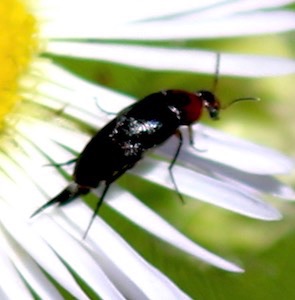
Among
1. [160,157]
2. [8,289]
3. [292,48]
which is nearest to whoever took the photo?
[8,289]

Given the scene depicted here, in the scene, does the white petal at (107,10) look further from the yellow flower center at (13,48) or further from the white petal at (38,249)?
the white petal at (38,249)

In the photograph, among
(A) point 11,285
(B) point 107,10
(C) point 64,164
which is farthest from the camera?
(B) point 107,10

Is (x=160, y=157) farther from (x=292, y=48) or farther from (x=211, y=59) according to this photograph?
(x=292, y=48)

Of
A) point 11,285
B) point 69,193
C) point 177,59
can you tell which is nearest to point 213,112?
point 177,59

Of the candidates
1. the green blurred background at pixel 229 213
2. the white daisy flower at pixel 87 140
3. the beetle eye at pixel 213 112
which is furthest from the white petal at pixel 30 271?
the beetle eye at pixel 213 112

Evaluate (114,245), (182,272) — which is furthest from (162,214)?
(114,245)

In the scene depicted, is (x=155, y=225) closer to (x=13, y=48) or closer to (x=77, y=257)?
(x=77, y=257)

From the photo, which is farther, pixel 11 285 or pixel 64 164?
pixel 64 164
